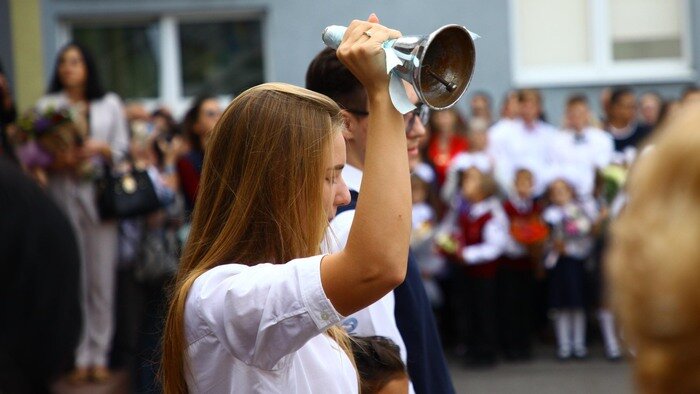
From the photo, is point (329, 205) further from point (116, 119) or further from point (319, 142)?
point (116, 119)

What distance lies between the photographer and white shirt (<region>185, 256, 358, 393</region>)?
2012 mm

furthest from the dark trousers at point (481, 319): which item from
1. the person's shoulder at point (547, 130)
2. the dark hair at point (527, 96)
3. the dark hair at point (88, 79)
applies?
the dark hair at point (88, 79)

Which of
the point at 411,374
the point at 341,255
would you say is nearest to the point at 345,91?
the point at 411,374

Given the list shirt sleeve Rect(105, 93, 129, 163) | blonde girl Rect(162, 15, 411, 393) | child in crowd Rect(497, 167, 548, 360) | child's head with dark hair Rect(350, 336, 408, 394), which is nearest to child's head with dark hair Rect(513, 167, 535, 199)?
child in crowd Rect(497, 167, 548, 360)

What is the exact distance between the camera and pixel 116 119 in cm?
777

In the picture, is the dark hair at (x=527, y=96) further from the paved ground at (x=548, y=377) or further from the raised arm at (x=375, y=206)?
the raised arm at (x=375, y=206)

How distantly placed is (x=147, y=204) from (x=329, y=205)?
17.5 ft

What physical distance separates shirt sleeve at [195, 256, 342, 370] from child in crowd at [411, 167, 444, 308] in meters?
6.64

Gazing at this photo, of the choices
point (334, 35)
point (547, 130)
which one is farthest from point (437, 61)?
point (547, 130)

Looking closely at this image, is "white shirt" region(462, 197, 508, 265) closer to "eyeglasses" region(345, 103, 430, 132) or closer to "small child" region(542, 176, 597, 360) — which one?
"small child" region(542, 176, 597, 360)

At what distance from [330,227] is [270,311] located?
49 cm

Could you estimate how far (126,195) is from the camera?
7.45m

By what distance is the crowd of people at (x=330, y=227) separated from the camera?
2.07 meters

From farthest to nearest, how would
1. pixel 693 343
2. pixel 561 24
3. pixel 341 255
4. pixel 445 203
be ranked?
pixel 561 24
pixel 445 203
pixel 341 255
pixel 693 343
